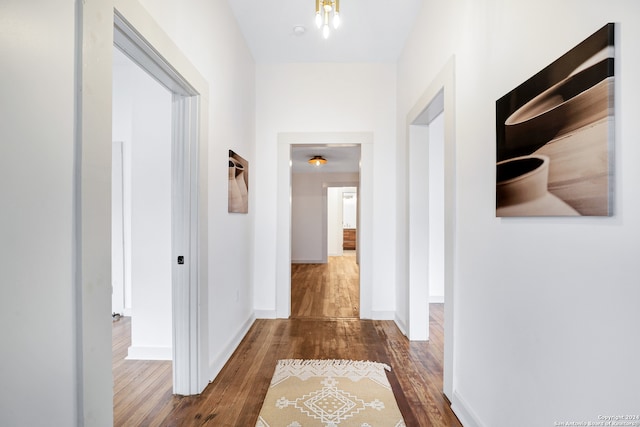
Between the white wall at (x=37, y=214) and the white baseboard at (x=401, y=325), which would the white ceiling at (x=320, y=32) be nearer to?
the white wall at (x=37, y=214)

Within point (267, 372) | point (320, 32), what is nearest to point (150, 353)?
point (267, 372)

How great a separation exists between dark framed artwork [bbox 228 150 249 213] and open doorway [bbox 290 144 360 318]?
5.18ft

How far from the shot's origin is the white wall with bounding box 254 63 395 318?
12.4 ft

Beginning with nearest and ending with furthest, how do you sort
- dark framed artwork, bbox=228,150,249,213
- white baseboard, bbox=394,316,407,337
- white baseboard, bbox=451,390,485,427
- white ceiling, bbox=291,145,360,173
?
white baseboard, bbox=451,390,485,427 → dark framed artwork, bbox=228,150,249,213 → white baseboard, bbox=394,316,407,337 → white ceiling, bbox=291,145,360,173

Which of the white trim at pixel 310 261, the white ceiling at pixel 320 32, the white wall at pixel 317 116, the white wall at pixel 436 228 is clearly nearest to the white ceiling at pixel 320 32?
the white ceiling at pixel 320 32

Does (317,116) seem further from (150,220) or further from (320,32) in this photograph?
(150,220)

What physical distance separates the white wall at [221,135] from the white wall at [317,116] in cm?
36

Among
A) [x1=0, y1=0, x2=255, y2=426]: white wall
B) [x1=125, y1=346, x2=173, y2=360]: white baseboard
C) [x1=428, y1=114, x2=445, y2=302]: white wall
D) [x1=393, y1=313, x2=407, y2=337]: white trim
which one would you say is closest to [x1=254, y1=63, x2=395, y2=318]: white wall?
[x1=393, y1=313, x2=407, y2=337]: white trim

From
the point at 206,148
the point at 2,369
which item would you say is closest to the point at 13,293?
the point at 2,369

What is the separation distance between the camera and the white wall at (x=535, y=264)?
34.9 inches

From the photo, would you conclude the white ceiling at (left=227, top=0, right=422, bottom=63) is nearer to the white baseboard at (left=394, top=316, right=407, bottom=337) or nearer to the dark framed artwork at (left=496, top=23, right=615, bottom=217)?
the dark framed artwork at (left=496, top=23, right=615, bottom=217)

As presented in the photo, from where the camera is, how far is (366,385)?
7.33 ft

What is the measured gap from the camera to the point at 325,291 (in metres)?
5.20

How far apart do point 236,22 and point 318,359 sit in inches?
120
